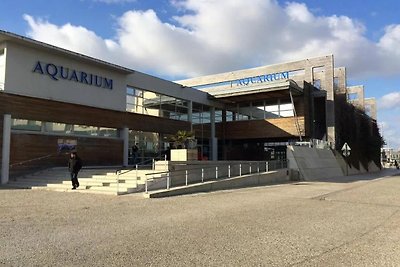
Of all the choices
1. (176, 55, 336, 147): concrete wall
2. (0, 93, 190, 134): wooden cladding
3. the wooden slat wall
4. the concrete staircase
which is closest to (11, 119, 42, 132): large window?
(0, 93, 190, 134): wooden cladding

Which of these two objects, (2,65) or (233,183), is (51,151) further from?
(233,183)

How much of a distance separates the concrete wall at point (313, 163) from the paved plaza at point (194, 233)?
17903 mm

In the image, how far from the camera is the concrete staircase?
55.8ft

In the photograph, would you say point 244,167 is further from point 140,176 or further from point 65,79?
point 65,79

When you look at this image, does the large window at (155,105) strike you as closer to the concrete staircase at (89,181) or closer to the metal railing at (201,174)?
the concrete staircase at (89,181)

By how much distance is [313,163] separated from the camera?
34.6 m

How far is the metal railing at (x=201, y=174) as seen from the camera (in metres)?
17.6

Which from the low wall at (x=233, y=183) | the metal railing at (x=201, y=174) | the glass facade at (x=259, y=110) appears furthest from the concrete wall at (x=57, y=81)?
the glass facade at (x=259, y=110)

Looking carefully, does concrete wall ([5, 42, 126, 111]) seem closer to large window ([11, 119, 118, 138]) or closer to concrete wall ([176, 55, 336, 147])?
large window ([11, 119, 118, 138])

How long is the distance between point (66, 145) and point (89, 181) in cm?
586

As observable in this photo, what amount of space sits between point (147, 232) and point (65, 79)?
18156 millimetres

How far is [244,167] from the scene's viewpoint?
25266mm

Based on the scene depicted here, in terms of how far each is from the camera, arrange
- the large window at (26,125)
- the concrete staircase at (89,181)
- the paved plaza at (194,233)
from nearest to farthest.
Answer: the paved plaza at (194,233)
the concrete staircase at (89,181)
the large window at (26,125)

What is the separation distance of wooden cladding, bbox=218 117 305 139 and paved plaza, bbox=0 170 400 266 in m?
21.7
